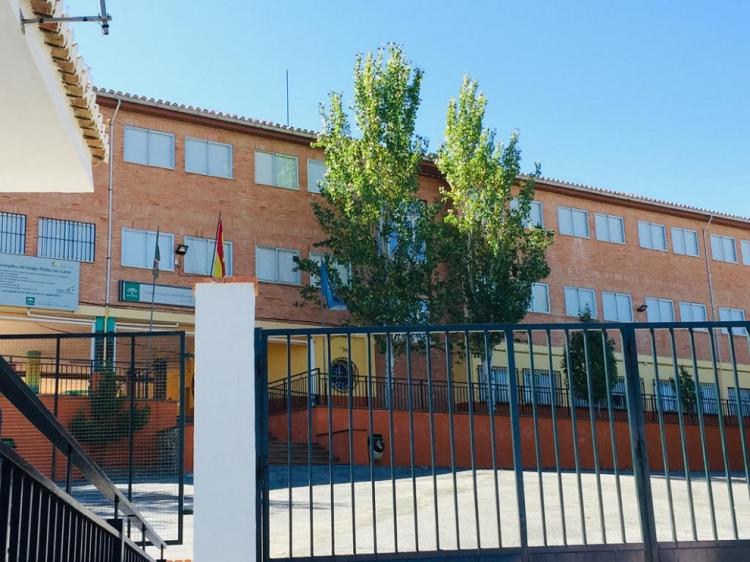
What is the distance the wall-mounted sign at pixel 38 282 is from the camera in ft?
74.5

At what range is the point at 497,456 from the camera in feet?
59.7

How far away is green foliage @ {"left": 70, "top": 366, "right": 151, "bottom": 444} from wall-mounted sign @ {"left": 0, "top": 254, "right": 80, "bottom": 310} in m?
14.2

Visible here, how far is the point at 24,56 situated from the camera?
6414 millimetres

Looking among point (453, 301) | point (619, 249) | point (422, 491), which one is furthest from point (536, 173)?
point (422, 491)

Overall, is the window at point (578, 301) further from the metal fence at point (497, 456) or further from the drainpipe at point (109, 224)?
the drainpipe at point (109, 224)

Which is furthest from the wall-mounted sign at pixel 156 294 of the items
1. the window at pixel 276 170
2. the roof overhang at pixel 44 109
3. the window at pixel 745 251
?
the window at pixel 745 251

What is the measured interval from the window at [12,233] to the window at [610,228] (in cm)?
2017

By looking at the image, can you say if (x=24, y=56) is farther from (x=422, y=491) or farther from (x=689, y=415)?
(x=689, y=415)

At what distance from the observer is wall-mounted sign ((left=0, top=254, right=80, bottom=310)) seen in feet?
74.5

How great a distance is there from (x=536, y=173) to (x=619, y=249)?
752cm

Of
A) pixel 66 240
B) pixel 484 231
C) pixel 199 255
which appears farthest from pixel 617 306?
pixel 66 240

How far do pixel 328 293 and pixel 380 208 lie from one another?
110 inches

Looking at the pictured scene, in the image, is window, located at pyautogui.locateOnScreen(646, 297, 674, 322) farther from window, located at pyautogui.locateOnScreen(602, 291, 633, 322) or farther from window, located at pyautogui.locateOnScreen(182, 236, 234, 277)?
window, located at pyautogui.locateOnScreen(182, 236, 234, 277)

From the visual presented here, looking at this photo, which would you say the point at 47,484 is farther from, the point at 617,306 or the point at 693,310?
the point at 693,310
